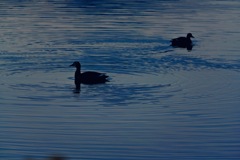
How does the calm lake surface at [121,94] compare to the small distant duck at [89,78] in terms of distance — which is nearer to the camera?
the calm lake surface at [121,94]

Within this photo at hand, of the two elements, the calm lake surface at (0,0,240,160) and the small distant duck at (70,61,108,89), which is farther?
the small distant duck at (70,61,108,89)

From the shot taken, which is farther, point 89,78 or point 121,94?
point 89,78

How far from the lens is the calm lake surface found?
47.5 feet

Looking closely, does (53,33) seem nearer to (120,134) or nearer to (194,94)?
(194,94)

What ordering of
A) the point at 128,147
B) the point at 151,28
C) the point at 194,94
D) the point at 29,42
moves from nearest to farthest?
the point at 128,147 < the point at 194,94 < the point at 29,42 < the point at 151,28

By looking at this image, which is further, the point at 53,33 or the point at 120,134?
the point at 53,33

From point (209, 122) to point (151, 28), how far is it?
1910 cm

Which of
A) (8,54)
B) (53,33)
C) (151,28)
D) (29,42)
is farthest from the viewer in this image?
(151,28)

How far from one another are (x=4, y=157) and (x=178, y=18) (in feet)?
95.1

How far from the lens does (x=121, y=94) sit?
1900cm

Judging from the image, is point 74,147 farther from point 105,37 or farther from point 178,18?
point 178,18

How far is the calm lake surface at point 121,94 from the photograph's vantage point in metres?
14.5

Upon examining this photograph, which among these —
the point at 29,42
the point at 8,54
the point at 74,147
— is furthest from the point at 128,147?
the point at 29,42

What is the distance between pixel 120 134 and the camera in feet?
50.1
